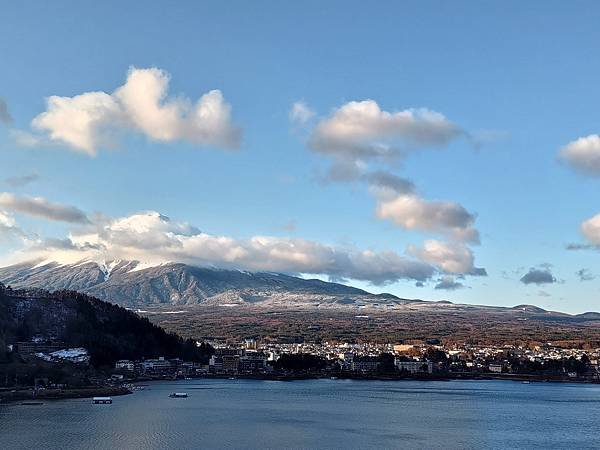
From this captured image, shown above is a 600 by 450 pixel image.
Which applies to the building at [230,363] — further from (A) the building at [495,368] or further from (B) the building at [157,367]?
(A) the building at [495,368]

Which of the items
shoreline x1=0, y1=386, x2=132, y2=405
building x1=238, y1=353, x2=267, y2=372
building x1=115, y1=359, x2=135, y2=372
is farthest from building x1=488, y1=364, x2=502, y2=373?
shoreline x1=0, y1=386, x2=132, y2=405

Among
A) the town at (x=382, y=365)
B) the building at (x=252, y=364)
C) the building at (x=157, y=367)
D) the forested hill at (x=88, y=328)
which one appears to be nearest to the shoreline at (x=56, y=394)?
the forested hill at (x=88, y=328)

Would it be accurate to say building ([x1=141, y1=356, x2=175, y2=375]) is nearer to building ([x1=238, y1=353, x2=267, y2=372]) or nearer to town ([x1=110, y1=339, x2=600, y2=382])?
town ([x1=110, y1=339, x2=600, y2=382])

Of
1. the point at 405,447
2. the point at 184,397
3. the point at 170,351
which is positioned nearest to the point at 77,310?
the point at 170,351

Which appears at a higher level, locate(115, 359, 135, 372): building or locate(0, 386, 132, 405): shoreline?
locate(115, 359, 135, 372): building

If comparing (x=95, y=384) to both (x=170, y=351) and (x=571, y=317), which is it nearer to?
(x=170, y=351)
